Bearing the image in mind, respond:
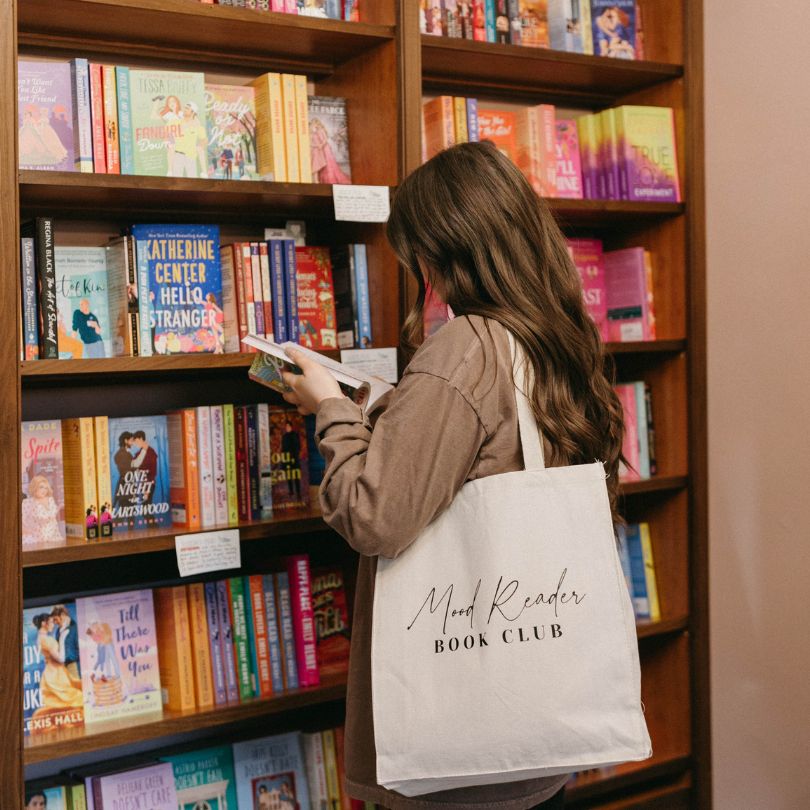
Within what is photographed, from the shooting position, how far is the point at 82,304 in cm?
193


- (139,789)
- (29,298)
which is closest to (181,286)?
(29,298)

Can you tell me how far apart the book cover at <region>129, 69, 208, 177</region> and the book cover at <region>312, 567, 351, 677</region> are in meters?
0.90

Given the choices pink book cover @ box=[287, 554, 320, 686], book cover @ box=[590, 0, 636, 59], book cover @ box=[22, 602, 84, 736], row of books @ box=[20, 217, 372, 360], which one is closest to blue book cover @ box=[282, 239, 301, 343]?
row of books @ box=[20, 217, 372, 360]

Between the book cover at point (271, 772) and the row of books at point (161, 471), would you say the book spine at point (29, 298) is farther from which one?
the book cover at point (271, 772)

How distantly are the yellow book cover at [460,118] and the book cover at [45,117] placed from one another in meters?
0.84

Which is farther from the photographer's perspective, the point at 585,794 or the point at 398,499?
the point at 585,794

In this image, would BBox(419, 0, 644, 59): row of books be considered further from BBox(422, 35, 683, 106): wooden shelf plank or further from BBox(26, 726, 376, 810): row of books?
BBox(26, 726, 376, 810): row of books

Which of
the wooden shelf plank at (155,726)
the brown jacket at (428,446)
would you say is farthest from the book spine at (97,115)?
the wooden shelf plank at (155,726)

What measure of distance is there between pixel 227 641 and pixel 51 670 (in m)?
0.34

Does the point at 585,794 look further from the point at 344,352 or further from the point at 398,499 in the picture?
the point at 398,499

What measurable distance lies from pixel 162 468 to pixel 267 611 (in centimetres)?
37

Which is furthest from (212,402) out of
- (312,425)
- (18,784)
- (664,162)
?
(664,162)

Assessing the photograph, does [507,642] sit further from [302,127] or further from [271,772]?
[302,127]

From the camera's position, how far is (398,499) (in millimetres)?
1325
